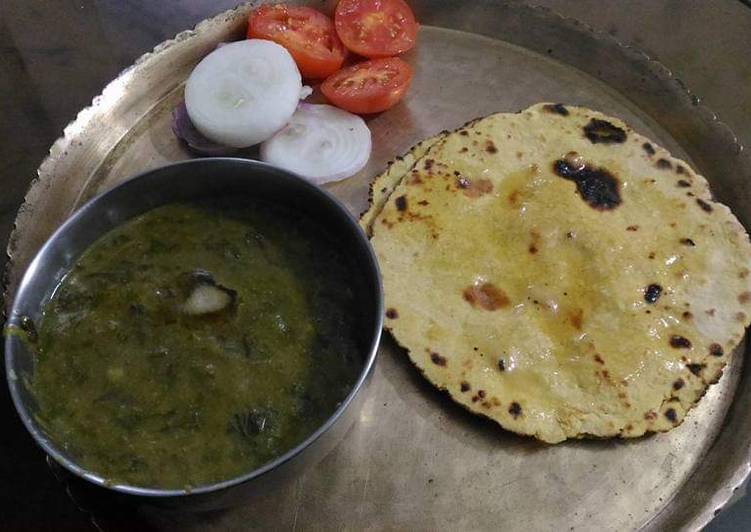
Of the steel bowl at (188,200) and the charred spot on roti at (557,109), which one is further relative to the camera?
the charred spot on roti at (557,109)

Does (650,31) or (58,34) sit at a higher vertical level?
(650,31)

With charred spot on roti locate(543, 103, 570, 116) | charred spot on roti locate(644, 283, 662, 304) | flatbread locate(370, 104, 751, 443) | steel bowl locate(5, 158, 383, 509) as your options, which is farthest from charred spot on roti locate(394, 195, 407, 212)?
charred spot on roti locate(644, 283, 662, 304)

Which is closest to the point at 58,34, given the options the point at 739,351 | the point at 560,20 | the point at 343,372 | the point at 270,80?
the point at 270,80

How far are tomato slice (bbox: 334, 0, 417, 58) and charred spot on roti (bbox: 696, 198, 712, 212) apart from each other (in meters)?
1.21

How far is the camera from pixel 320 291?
188 cm

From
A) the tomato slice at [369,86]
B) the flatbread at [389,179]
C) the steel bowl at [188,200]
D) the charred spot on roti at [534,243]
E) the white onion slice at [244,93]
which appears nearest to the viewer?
the steel bowl at [188,200]

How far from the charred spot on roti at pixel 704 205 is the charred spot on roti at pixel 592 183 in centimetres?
25

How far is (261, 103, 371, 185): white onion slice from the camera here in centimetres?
244

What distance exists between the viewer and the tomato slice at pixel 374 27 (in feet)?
8.78

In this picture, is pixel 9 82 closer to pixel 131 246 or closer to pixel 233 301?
pixel 131 246

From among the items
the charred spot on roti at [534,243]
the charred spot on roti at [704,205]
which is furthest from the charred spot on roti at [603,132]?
the charred spot on roti at [534,243]

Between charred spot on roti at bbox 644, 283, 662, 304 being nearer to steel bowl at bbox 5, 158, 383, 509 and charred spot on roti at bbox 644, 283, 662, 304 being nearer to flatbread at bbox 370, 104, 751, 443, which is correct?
flatbread at bbox 370, 104, 751, 443

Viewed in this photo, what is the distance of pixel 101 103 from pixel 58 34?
1.62 meters

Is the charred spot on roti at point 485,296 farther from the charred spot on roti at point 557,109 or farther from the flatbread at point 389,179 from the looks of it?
the charred spot on roti at point 557,109
